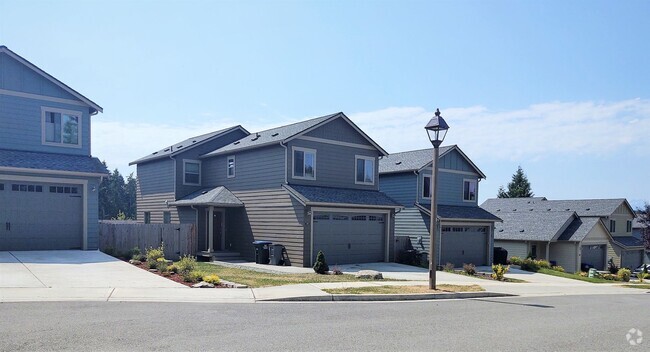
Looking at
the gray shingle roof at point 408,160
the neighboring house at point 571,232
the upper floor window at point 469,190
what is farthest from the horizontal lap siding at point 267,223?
the neighboring house at point 571,232

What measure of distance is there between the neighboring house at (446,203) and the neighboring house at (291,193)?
3.78 meters

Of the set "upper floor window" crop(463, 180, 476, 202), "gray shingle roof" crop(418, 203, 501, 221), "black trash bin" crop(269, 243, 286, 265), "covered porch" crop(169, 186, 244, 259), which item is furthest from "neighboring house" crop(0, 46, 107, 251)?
"upper floor window" crop(463, 180, 476, 202)

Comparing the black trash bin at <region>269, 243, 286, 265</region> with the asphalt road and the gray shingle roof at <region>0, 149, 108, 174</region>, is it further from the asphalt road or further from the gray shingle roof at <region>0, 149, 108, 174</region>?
the asphalt road

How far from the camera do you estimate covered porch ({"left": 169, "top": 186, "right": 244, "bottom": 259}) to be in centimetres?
2738

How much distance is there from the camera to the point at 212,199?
27297mm

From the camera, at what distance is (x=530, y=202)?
4988cm

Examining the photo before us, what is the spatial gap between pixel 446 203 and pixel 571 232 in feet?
46.5

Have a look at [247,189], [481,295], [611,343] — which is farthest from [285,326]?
[247,189]

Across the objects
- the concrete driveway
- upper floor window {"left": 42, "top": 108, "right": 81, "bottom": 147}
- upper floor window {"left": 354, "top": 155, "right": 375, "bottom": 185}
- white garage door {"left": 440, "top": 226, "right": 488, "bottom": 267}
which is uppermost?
upper floor window {"left": 42, "top": 108, "right": 81, "bottom": 147}

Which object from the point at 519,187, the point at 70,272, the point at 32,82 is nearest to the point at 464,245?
the point at 70,272

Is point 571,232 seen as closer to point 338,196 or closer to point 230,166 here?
point 338,196

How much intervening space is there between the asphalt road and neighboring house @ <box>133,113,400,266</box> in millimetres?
12140

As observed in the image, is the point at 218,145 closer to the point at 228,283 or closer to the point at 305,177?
the point at 305,177

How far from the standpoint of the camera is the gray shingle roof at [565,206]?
4619cm
